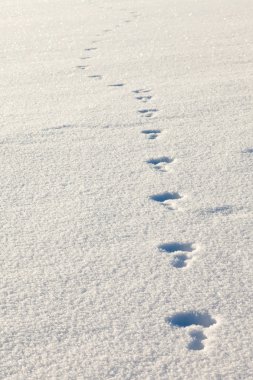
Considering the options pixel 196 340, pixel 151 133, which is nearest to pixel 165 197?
pixel 151 133

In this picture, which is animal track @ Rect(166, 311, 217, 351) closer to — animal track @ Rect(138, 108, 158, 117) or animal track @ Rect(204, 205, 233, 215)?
animal track @ Rect(204, 205, 233, 215)

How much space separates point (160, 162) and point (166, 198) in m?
0.38

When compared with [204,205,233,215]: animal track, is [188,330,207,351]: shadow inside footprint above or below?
below

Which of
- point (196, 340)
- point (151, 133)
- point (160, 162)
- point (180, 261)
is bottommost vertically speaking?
point (196, 340)

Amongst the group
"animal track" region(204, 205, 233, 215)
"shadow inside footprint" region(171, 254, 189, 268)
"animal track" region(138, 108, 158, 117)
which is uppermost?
"animal track" region(138, 108, 158, 117)

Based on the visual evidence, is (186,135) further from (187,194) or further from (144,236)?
(144,236)

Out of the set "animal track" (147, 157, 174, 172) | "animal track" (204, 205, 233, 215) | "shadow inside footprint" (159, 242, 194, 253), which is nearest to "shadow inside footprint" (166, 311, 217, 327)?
"shadow inside footprint" (159, 242, 194, 253)

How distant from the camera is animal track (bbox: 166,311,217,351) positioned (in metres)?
1.73

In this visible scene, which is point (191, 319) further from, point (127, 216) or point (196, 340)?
point (127, 216)

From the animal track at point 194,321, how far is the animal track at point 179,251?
0.27 meters

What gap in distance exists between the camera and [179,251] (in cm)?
214

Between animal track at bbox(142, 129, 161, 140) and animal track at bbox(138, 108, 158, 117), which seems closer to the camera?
animal track at bbox(142, 129, 161, 140)

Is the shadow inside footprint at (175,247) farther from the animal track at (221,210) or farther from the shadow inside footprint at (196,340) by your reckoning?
the shadow inside footprint at (196,340)

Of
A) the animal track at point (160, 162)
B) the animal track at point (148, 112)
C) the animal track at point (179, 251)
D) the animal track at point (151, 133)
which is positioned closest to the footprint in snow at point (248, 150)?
the animal track at point (160, 162)
